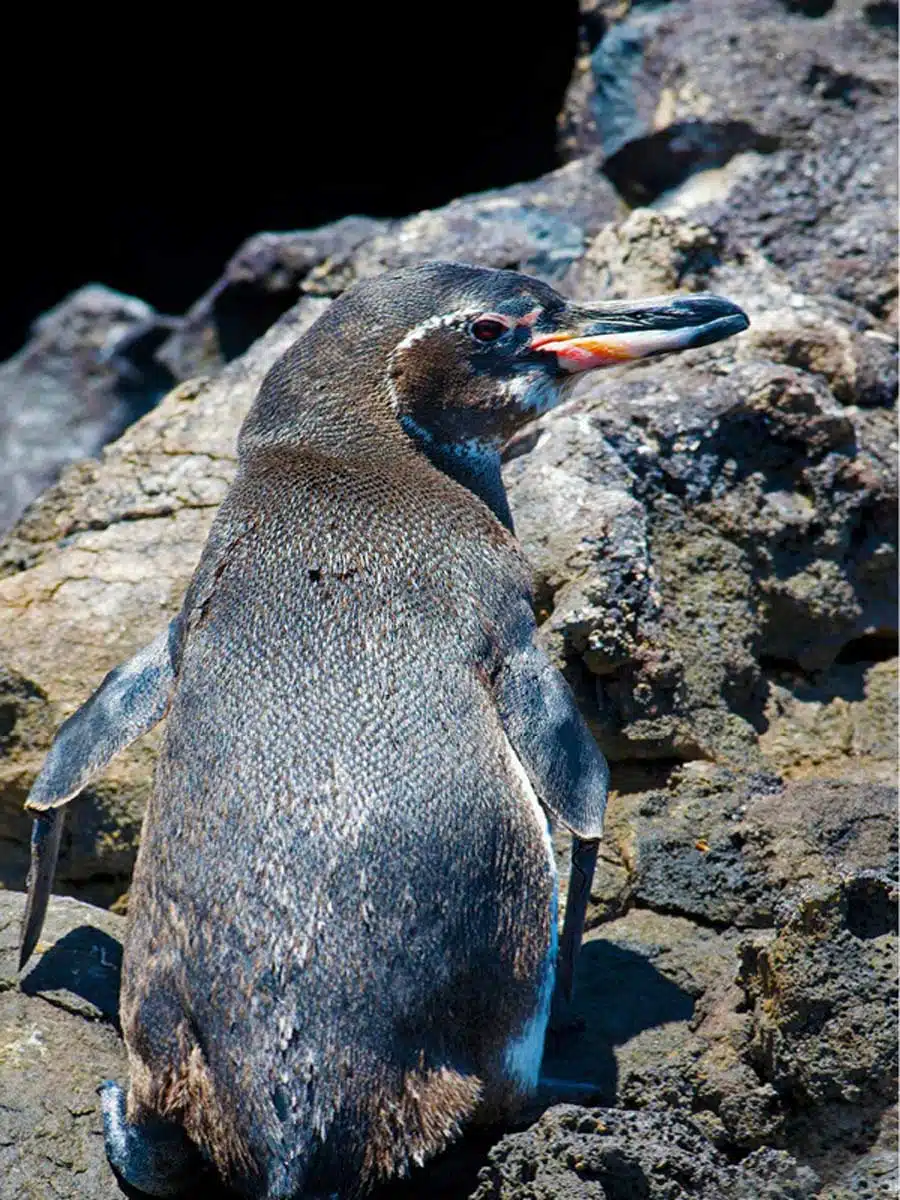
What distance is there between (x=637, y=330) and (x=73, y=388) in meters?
4.15

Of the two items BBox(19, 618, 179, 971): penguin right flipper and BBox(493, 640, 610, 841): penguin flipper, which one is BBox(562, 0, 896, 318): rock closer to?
BBox(493, 640, 610, 841): penguin flipper

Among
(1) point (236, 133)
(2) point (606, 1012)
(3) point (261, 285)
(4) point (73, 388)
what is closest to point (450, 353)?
(2) point (606, 1012)

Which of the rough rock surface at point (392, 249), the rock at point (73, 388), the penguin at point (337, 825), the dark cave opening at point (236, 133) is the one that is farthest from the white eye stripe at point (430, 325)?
the rock at point (73, 388)

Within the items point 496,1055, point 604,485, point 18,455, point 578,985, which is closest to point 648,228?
point 604,485

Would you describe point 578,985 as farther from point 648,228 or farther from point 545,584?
point 648,228

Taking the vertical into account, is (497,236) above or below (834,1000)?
above

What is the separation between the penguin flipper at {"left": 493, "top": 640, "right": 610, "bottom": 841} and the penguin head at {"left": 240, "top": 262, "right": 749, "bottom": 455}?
76cm

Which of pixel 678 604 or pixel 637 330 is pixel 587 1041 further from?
pixel 637 330

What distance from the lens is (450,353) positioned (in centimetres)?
412

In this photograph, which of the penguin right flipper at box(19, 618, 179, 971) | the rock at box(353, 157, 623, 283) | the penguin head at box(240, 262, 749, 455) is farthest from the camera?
the rock at box(353, 157, 623, 283)

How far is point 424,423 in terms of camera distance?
4.13 metres

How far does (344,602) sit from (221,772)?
0.47 meters

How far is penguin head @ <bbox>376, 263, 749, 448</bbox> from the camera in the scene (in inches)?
162

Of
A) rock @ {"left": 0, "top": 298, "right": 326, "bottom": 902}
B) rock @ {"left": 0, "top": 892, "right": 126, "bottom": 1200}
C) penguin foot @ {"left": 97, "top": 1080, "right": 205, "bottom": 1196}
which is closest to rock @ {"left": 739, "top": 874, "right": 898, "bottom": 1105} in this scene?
penguin foot @ {"left": 97, "top": 1080, "right": 205, "bottom": 1196}
